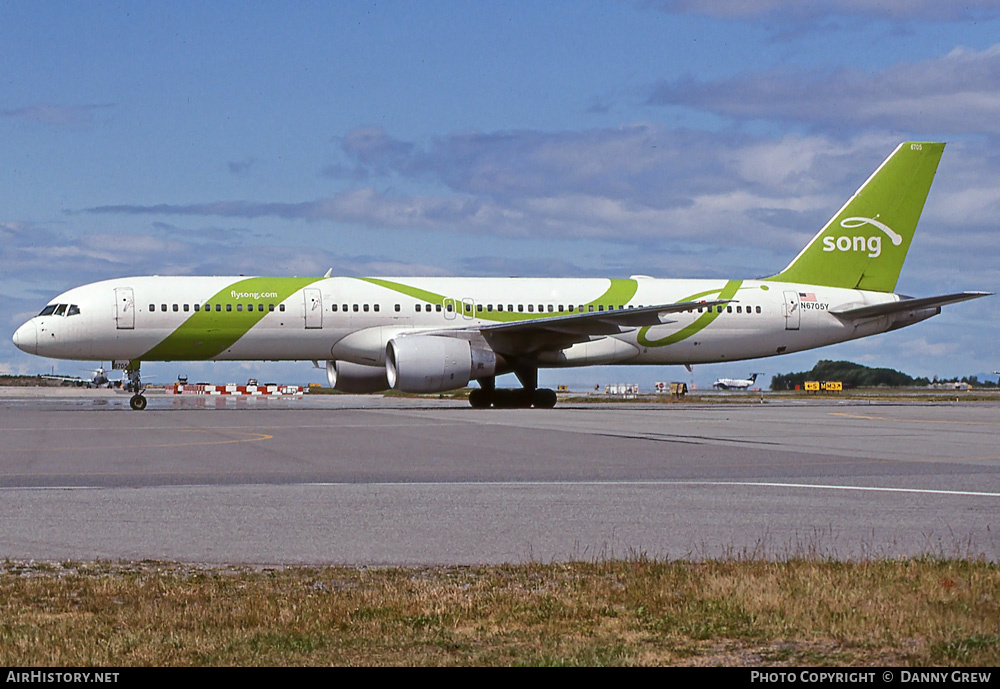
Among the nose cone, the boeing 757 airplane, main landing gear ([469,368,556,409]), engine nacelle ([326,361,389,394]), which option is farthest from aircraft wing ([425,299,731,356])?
the nose cone

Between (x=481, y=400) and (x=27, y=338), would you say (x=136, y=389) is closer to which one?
(x=27, y=338)

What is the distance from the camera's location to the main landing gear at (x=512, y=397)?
37062 mm

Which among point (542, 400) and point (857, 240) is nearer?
point (542, 400)

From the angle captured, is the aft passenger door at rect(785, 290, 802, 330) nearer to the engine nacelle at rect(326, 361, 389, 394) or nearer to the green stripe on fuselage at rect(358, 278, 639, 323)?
the green stripe on fuselage at rect(358, 278, 639, 323)

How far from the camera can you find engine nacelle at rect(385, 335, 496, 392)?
106ft

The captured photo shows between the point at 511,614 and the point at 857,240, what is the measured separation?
124 ft

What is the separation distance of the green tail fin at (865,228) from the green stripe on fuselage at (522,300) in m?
6.20

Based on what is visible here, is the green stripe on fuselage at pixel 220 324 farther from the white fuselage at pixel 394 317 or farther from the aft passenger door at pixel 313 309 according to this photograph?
the aft passenger door at pixel 313 309

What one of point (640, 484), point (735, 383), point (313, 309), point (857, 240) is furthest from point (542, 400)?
point (735, 383)

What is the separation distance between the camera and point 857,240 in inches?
1634

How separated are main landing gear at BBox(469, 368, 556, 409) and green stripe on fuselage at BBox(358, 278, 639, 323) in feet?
6.79

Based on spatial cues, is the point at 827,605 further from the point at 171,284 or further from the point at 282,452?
the point at 171,284

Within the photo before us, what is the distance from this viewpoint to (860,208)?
4150cm

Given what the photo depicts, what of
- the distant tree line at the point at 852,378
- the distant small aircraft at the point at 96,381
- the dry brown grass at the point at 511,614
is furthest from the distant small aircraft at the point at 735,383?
the dry brown grass at the point at 511,614
